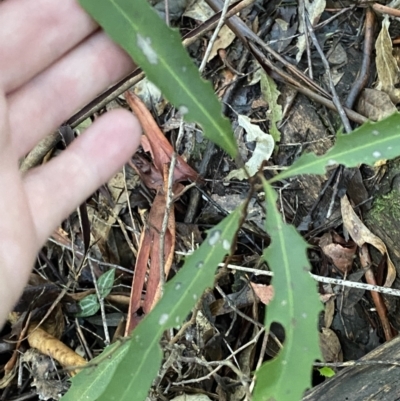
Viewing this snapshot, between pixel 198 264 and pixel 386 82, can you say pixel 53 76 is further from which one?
pixel 386 82

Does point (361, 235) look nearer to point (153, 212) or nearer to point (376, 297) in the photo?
point (376, 297)

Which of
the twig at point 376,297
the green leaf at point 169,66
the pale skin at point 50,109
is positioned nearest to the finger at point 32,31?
the pale skin at point 50,109

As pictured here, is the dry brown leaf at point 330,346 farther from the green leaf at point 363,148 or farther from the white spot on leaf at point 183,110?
the white spot on leaf at point 183,110

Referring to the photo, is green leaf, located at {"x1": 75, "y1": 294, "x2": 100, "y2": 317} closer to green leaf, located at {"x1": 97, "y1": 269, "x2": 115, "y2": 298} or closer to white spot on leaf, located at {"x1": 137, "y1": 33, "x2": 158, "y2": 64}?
green leaf, located at {"x1": 97, "y1": 269, "x2": 115, "y2": 298}

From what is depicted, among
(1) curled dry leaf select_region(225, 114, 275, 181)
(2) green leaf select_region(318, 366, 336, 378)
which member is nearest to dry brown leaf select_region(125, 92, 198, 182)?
(1) curled dry leaf select_region(225, 114, 275, 181)

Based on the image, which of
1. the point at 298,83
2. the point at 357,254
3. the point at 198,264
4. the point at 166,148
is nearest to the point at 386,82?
the point at 298,83

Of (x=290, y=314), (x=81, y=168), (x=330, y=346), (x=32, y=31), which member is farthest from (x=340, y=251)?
(x=32, y=31)
